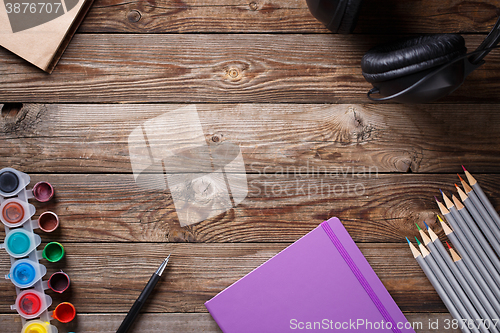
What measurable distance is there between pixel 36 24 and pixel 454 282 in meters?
1.10

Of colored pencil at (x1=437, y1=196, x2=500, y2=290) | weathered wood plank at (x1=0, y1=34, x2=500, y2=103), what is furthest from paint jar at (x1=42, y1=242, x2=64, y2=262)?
colored pencil at (x1=437, y1=196, x2=500, y2=290)

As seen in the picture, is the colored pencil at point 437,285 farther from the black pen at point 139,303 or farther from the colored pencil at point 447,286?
the black pen at point 139,303

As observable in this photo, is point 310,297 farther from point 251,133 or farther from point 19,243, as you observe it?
point 19,243

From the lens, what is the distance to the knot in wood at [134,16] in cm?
72

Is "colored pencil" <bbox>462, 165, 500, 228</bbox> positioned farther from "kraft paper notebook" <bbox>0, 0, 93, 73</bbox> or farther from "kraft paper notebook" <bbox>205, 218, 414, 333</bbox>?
"kraft paper notebook" <bbox>0, 0, 93, 73</bbox>

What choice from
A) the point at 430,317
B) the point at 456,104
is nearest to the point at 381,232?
the point at 430,317

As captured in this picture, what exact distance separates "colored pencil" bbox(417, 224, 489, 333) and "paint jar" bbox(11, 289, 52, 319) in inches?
34.0

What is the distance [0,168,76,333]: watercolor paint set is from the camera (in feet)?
2.25

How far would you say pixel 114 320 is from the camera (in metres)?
0.72

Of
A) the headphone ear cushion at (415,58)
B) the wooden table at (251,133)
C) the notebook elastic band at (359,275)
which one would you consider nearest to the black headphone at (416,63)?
the headphone ear cushion at (415,58)

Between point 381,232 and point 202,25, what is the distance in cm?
63

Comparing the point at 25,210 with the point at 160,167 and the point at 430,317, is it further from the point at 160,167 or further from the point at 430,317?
the point at 430,317

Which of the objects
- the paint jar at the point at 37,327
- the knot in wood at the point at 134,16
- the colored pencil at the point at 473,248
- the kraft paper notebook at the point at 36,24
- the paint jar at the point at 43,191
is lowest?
the paint jar at the point at 37,327

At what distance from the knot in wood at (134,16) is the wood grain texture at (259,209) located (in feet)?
1.20
